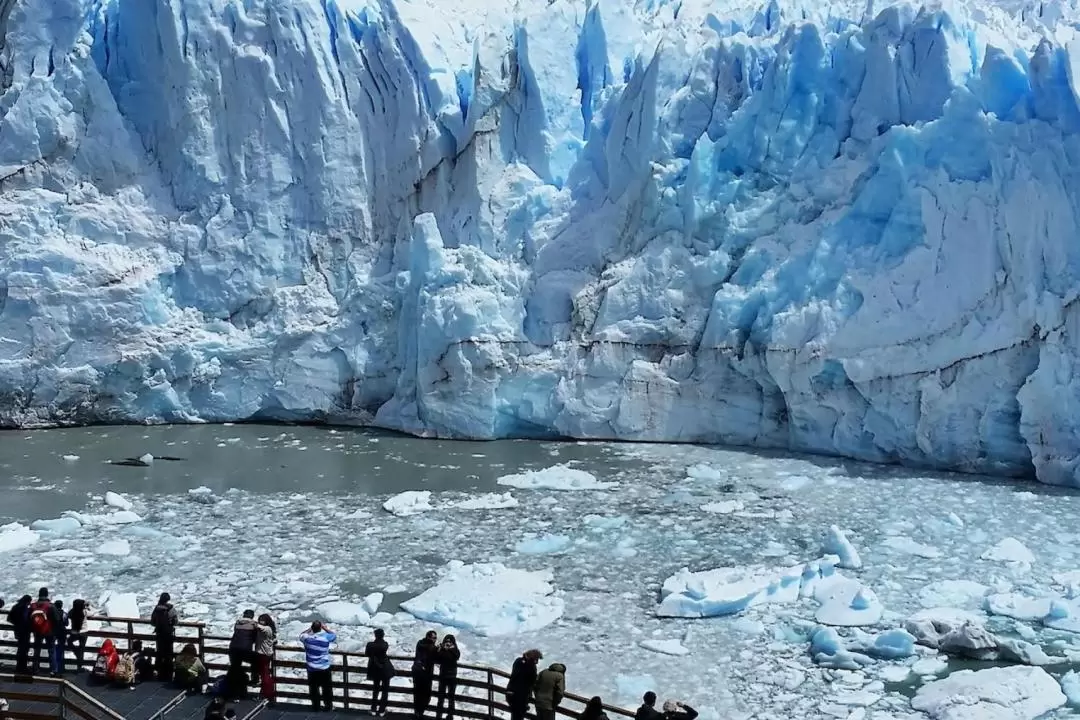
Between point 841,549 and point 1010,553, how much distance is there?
1399 mm

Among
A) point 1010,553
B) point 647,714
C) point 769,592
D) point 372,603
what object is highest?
point 1010,553

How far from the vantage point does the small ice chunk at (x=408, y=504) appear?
35.1 feet

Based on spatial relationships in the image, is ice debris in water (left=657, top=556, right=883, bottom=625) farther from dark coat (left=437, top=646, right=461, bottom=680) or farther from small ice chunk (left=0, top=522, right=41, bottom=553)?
small ice chunk (left=0, top=522, right=41, bottom=553)

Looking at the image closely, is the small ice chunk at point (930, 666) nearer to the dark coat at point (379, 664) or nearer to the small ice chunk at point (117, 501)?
the dark coat at point (379, 664)

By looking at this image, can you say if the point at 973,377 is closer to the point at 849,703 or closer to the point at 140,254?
the point at 849,703

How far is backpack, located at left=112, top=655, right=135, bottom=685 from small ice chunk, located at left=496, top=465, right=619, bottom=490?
6249mm

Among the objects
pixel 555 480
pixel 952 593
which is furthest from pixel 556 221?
pixel 952 593

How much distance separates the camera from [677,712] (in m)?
4.86

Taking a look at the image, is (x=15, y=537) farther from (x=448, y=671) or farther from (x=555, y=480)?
(x=448, y=671)

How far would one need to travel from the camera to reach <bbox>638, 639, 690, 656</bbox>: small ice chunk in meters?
7.07

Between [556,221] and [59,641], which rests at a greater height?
[556,221]

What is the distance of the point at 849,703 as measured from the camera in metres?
6.28

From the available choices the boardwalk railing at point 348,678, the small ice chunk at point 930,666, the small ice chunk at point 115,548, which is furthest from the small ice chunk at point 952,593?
the small ice chunk at point 115,548

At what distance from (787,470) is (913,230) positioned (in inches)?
135
